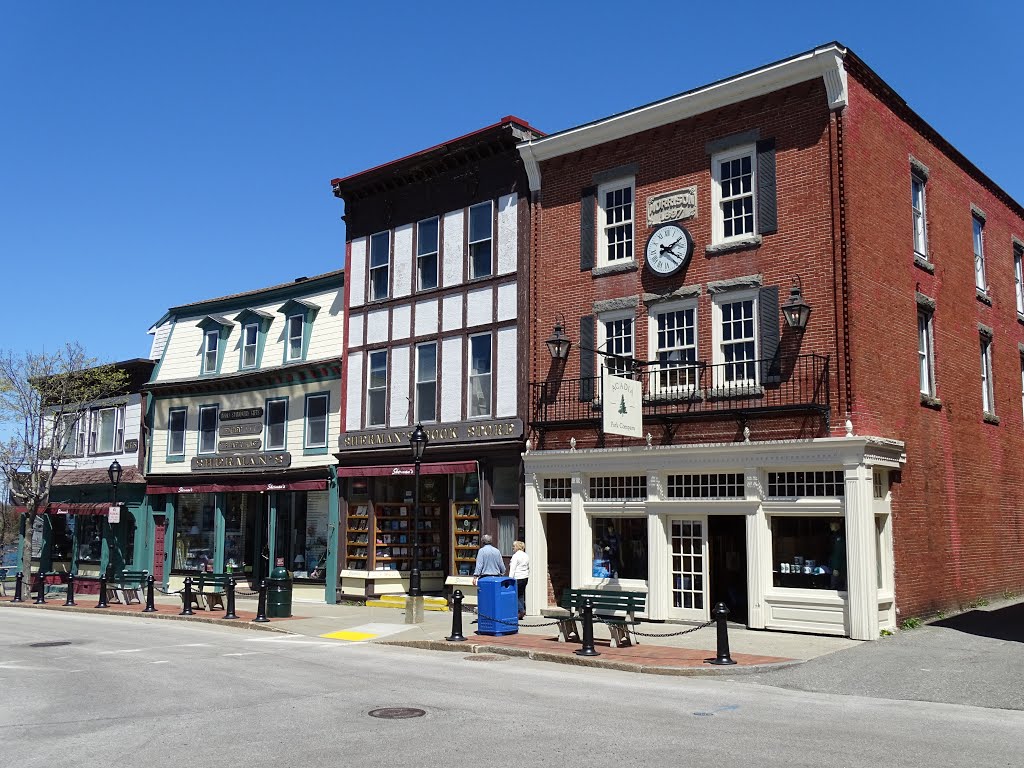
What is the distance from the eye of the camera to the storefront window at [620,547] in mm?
20906

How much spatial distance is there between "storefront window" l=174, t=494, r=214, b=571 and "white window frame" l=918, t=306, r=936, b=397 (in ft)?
71.1

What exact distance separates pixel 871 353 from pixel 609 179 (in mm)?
7129

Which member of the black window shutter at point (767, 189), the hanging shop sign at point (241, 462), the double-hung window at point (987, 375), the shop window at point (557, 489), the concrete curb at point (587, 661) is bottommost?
the concrete curb at point (587, 661)

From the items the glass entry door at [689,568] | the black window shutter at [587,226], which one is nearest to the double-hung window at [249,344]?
the black window shutter at [587,226]

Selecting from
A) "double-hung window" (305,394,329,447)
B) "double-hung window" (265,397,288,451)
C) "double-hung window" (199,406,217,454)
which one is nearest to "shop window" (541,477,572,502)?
"double-hung window" (305,394,329,447)

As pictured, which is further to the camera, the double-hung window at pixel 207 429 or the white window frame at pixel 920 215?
the double-hung window at pixel 207 429

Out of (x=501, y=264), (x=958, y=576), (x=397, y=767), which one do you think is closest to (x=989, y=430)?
(x=958, y=576)

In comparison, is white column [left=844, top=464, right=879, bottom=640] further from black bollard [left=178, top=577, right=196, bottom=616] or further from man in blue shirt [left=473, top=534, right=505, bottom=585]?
black bollard [left=178, top=577, right=196, bottom=616]

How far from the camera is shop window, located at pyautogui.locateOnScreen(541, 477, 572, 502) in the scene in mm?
22016

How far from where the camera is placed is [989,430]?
23.8m

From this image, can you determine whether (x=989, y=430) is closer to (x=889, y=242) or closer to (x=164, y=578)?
(x=889, y=242)

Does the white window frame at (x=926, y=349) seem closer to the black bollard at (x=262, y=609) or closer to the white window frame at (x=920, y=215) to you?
the white window frame at (x=920, y=215)

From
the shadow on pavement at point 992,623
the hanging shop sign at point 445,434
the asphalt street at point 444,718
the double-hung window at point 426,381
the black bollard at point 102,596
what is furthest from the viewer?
the black bollard at point 102,596

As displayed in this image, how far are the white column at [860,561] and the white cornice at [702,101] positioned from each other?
7238 mm
